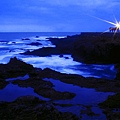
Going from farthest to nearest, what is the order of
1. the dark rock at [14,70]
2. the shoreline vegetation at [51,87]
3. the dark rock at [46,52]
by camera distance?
the dark rock at [46,52], the dark rock at [14,70], the shoreline vegetation at [51,87]

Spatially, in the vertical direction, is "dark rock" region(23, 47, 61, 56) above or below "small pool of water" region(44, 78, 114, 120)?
above

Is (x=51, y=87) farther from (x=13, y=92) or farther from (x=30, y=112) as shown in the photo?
(x=30, y=112)

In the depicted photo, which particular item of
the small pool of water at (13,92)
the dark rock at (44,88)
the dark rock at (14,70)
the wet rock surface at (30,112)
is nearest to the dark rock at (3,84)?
the small pool of water at (13,92)

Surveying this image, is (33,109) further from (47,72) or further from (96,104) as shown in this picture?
(47,72)

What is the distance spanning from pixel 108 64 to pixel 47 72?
16.2m

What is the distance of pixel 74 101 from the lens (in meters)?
16.4

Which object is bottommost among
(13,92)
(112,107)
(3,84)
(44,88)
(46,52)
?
(112,107)

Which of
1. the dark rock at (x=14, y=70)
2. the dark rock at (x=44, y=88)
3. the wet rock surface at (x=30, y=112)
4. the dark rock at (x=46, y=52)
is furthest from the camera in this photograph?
the dark rock at (x=46, y=52)

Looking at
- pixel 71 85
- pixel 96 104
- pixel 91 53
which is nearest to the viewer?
pixel 96 104

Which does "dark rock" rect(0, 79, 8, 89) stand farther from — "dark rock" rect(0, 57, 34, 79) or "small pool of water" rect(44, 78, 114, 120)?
"small pool of water" rect(44, 78, 114, 120)

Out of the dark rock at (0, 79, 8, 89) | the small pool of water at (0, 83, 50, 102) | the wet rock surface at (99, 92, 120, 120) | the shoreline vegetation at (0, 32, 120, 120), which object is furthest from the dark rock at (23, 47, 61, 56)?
the wet rock surface at (99, 92, 120, 120)

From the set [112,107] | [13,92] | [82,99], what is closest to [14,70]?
[13,92]

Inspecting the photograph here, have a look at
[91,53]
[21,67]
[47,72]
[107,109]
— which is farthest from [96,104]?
[91,53]

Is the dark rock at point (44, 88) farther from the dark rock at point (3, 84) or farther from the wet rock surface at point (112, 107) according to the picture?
the wet rock surface at point (112, 107)
